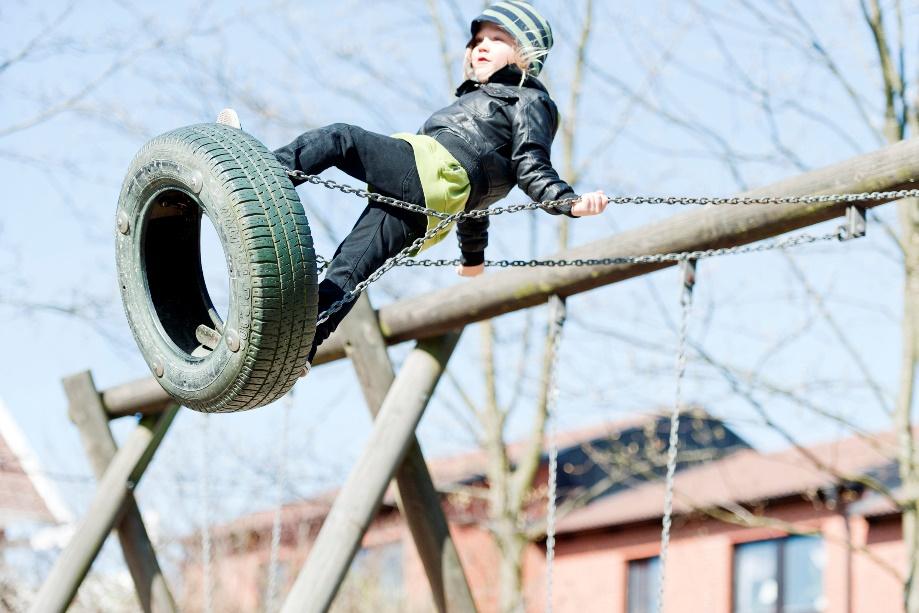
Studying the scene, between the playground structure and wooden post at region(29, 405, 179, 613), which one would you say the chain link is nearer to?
the playground structure

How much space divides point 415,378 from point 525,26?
176 centimetres

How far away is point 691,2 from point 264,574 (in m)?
8.70

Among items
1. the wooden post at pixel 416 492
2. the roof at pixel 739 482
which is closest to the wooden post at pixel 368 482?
the wooden post at pixel 416 492

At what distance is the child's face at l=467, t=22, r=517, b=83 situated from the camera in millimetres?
3580

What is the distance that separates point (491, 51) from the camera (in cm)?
359

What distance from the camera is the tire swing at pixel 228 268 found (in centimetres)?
293

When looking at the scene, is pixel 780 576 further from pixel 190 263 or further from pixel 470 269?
pixel 190 263

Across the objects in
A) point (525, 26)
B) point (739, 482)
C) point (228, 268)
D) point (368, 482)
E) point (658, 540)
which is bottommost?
point (228, 268)

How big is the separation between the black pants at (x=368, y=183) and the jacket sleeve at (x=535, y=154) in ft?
0.90

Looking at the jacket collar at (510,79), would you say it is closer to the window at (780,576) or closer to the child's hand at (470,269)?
the child's hand at (470,269)

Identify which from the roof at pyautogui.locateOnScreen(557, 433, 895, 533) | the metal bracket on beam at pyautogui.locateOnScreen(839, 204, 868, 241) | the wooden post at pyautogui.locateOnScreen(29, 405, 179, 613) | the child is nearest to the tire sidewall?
the child

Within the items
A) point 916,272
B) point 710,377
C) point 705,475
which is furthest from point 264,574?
point 916,272

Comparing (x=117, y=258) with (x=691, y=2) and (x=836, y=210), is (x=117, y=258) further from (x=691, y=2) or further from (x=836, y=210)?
(x=691, y=2)

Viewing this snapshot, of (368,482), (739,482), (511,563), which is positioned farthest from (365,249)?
(739,482)
